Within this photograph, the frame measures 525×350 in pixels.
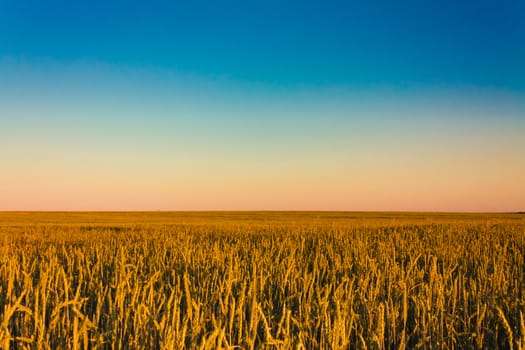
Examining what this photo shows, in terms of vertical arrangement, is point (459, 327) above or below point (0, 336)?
below

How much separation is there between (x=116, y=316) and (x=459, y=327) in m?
2.54

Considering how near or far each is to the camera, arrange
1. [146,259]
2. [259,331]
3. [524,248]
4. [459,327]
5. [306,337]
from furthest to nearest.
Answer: [524,248]
[146,259]
[459,327]
[259,331]
[306,337]

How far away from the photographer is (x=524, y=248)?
870 cm

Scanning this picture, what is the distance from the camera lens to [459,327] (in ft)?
11.3

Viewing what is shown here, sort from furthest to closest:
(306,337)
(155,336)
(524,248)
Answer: (524,248) → (306,337) → (155,336)

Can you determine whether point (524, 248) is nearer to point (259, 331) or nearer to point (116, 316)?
point (259, 331)

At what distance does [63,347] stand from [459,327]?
9.24 ft

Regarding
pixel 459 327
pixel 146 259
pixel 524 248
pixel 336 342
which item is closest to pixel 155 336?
pixel 336 342

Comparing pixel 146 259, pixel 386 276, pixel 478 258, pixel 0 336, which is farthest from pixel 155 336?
pixel 478 258

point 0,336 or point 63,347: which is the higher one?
point 0,336

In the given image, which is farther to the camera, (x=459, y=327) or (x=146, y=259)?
(x=146, y=259)

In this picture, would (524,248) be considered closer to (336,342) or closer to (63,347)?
(336,342)

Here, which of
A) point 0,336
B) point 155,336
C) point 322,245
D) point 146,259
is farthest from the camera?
point 322,245

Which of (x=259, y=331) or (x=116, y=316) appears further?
(x=259, y=331)
